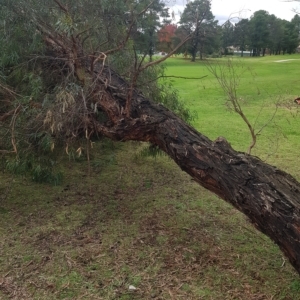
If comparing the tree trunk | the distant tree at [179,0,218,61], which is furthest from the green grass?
the tree trunk

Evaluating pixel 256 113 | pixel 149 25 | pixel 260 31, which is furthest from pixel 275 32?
pixel 149 25

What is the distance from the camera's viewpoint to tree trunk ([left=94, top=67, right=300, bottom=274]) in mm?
3219

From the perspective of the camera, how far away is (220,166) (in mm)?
3854

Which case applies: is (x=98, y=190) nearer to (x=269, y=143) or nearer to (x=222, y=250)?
(x=222, y=250)

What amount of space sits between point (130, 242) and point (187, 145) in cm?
118

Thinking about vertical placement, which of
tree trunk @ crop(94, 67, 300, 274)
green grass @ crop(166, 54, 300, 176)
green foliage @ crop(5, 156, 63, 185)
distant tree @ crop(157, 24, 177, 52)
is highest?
distant tree @ crop(157, 24, 177, 52)

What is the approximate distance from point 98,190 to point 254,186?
2966mm

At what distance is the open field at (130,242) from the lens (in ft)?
11.7

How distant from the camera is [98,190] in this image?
5996 mm

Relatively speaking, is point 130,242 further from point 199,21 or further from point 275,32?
point 275,32

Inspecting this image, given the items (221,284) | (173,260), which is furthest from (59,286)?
(221,284)

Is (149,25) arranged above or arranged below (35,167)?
above

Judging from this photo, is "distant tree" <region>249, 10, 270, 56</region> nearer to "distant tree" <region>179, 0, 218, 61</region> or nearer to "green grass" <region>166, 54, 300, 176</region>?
"green grass" <region>166, 54, 300, 176</region>

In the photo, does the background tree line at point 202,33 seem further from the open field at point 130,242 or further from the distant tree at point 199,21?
the open field at point 130,242
